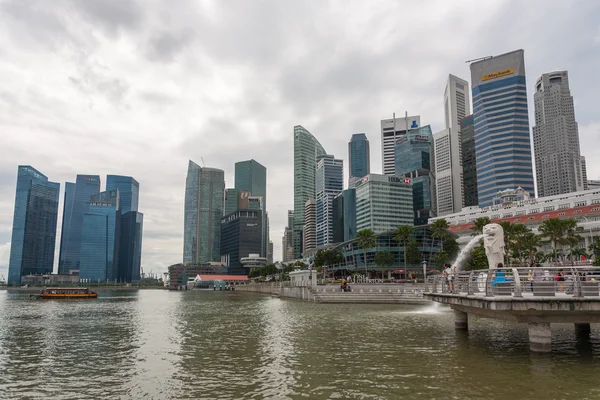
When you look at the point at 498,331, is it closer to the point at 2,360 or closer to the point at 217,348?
the point at 217,348

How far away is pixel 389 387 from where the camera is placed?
59.0 feet

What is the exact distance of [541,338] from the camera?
23.8 meters

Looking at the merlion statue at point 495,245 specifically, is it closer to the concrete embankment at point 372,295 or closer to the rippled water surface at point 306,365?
the rippled water surface at point 306,365

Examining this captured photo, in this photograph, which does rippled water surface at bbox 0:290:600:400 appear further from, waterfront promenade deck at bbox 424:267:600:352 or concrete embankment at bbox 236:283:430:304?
concrete embankment at bbox 236:283:430:304

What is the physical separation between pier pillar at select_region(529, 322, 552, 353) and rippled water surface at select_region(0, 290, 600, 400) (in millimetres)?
622

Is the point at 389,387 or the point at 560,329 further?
the point at 560,329

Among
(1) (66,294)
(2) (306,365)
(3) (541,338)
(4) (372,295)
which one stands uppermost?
(3) (541,338)

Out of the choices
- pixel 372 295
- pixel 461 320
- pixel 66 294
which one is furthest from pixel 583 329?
pixel 66 294

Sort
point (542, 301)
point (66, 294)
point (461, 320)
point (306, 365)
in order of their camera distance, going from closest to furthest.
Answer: point (542, 301)
point (306, 365)
point (461, 320)
point (66, 294)

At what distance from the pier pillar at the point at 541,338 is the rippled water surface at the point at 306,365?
62 cm

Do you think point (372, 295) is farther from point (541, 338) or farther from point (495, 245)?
point (541, 338)

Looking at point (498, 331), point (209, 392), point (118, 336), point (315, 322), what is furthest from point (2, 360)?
point (498, 331)

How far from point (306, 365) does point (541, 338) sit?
12.8 m

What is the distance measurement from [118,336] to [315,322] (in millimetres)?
18263
